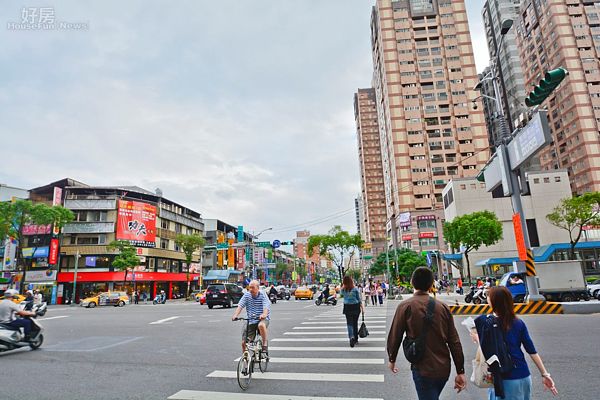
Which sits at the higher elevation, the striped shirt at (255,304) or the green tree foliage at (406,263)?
the green tree foliage at (406,263)

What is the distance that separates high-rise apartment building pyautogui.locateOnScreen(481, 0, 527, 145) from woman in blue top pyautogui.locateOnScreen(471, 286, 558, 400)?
306ft

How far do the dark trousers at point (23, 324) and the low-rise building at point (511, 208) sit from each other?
55450mm

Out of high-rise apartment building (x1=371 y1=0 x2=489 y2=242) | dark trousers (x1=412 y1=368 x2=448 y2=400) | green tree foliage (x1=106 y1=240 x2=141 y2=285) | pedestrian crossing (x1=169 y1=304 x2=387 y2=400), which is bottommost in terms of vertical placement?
pedestrian crossing (x1=169 y1=304 x2=387 y2=400)

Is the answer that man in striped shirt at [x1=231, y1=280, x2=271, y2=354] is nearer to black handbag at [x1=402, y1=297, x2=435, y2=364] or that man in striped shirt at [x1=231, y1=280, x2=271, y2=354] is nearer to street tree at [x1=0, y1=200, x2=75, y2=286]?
black handbag at [x1=402, y1=297, x2=435, y2=364]

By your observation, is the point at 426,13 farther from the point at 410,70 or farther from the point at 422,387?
the point at 422,387

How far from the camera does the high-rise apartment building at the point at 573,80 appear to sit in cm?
6744

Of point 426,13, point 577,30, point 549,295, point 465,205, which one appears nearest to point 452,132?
point 465,205

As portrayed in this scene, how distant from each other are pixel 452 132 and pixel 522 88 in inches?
1269

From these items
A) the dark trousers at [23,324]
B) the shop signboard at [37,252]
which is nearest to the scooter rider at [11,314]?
the dark trousers at [23,324]

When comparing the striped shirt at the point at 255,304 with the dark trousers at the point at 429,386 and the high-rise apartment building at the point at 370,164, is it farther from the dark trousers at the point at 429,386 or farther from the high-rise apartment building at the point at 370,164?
the high-rise apartment building at the point at 370,164

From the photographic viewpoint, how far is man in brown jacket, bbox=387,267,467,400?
3387mm

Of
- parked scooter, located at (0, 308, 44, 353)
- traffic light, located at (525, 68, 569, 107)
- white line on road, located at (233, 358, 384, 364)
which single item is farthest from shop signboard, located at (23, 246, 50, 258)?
traffic light, located at (525, 68, 569, 107)

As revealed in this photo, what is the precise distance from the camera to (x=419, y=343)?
341cm

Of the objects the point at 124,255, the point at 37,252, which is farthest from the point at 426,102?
the point at 37,252
